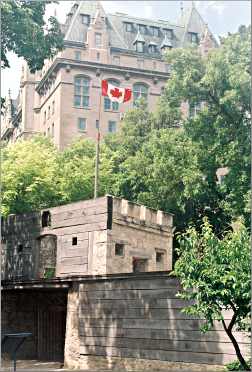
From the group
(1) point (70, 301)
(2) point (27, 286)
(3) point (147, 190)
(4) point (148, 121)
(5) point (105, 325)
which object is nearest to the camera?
(5) point (105, 325)

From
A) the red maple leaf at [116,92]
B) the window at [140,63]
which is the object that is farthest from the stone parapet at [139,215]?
the window at [140,63]

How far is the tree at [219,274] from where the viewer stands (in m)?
12.9

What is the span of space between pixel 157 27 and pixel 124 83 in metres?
10.2

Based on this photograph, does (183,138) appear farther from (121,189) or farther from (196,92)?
(121,189)

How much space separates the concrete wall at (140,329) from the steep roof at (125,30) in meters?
7.93

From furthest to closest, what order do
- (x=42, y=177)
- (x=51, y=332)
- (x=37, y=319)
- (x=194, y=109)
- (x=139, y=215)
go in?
(x=42, y=177)
(x=194, y=109)
(x=139, y=215)
(x=37, y=319)
(x=51, y=332)

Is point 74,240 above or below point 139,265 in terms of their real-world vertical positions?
above

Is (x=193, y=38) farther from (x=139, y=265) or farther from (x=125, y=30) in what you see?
(x=139, y=265)

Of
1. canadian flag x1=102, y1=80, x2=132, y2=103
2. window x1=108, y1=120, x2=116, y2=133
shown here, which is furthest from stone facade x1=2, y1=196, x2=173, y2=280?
window x1=108, y1=120, x2=116, y2=133

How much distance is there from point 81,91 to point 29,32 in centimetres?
838

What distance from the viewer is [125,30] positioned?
2492 centimetres

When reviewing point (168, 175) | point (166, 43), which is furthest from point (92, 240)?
point (166, 43)

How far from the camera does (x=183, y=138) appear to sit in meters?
27.7

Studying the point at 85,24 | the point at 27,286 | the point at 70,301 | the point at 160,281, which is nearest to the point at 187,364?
the point at 160,281
